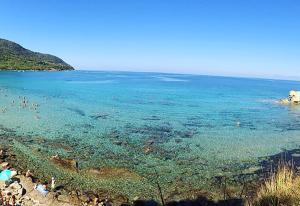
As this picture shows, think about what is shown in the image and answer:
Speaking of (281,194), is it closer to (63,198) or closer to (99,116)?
(63,198)

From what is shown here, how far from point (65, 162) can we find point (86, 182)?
13.2 feet

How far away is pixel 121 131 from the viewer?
35719 mm

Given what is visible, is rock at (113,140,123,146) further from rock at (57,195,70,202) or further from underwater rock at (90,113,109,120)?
underwater rock at (90,113,109,120)

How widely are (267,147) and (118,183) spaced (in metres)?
17.1

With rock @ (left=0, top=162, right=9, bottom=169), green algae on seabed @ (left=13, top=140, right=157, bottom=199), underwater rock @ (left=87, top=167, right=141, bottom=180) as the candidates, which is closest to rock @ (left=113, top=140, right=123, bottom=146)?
underwater rock @ (left=87, top=167, right=141, bottom=180)

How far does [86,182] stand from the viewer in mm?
21062

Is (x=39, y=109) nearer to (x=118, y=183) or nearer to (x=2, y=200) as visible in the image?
(x=118, y=183)

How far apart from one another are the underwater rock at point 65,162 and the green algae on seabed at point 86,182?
399mm

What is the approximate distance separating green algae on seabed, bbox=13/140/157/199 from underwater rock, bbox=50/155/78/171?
0.40m

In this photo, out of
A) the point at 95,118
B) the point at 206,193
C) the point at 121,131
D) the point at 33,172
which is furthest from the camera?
the point at 95,118

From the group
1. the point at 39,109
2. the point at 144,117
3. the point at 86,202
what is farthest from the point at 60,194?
the point at 39,109

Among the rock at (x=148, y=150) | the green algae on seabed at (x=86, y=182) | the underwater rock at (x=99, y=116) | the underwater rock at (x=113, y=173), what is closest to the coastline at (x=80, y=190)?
the green algae on seabed at (x=86, y=182)

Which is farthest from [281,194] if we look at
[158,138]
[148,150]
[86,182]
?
[158,138]

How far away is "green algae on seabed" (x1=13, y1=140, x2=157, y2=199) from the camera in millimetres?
20016
